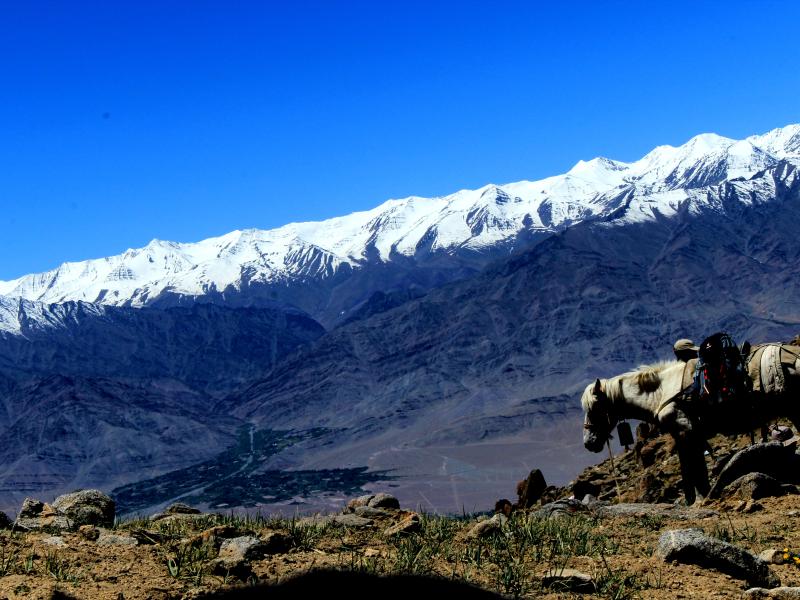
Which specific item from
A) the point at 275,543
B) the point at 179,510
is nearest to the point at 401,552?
the point at 275,543

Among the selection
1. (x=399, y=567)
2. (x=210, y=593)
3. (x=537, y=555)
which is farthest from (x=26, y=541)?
(x=537, y=555)

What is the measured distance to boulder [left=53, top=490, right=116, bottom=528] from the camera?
12.7 meters

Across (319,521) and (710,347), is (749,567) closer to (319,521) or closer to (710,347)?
(319,521)

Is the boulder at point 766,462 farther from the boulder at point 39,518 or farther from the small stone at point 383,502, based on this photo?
the boulder at point 39,518

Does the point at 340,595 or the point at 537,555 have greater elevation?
the point at 340,595

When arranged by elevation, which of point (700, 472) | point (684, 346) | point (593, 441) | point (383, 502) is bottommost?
point (700, 472)

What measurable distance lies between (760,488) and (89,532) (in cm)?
1190

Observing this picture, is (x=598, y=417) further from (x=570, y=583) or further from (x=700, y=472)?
(x=570, y=583)

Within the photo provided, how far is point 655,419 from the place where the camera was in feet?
58.0

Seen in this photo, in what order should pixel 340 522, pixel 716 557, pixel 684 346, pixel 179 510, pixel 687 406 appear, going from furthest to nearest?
pixel 684 346
pixel 687 406
pixel 179 510
pixel 340 522
pixel 716 557

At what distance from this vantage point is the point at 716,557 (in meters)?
9.46

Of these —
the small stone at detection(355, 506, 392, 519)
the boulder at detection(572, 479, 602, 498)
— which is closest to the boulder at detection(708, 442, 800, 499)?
the small stone at detection(355, 506, 392, 519)

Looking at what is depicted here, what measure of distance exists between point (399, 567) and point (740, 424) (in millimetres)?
10050

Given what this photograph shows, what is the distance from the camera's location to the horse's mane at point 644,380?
58.7 ft
